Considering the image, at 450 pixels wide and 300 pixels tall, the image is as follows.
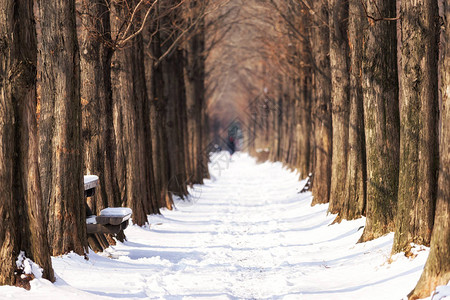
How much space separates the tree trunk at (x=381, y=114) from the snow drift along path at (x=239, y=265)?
57cm

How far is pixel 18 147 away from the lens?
7422mm

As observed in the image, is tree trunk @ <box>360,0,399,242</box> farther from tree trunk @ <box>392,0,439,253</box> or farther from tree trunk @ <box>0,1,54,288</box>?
tree trunk @ <box>0,1,54,288</box>

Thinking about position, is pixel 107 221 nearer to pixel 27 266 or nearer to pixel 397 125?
pixel 27 266

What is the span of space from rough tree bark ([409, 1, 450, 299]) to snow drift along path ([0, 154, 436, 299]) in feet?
2.42

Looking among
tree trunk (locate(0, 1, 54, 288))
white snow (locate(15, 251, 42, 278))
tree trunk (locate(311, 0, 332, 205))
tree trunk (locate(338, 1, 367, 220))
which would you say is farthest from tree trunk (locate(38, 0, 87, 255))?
tree trunk (locate(311, 0, 332, 205))

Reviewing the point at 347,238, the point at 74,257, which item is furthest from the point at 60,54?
the point at 347,238

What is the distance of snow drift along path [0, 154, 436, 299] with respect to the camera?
8.30m

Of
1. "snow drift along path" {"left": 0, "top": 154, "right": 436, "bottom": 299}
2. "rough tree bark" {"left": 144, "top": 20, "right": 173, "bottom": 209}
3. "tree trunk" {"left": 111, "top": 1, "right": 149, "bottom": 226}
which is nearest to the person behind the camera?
"snow drift along path" {"left": 0, "top": 154, "right": 436, "bottom": 299}

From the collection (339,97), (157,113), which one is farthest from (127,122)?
(339,97)

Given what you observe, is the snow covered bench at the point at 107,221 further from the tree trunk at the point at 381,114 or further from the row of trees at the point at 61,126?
the tree trunk at the point at 381,114

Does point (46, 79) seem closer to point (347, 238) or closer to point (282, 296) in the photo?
point (282, 296)

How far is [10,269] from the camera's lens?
725 cm

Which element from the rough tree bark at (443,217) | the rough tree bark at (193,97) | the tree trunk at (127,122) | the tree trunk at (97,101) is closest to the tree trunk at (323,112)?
the tree trunk at (127,122)

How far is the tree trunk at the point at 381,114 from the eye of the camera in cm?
1112
